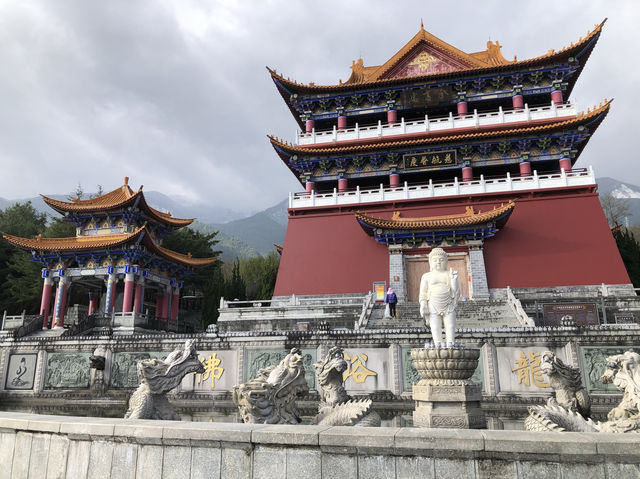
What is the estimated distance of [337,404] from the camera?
564 cm

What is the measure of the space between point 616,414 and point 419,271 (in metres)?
14.7

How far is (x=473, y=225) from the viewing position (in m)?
18.1

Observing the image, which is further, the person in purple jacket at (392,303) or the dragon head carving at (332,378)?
the person in purple jacket at (392,303)

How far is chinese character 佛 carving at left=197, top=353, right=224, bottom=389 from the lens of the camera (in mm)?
10719

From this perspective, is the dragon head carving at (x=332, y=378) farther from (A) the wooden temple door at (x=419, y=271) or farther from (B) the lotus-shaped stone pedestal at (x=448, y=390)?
(A) the wooden temple door at (x=419, y=271)

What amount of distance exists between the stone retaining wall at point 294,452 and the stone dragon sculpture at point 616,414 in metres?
1.50

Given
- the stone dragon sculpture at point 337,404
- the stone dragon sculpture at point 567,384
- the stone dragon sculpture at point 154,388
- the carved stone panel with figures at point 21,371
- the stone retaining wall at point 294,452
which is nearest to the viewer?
the stone retaining wall at point 294,452

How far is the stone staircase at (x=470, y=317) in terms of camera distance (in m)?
13.9

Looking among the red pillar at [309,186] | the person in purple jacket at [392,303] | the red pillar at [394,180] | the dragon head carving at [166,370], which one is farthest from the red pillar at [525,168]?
the dragon head carving at [166,370]

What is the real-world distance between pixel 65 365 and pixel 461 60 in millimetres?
24510

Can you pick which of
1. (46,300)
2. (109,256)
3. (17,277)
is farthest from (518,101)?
(17,277)

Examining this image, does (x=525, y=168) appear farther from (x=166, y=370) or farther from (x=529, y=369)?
(x=166, y=370)

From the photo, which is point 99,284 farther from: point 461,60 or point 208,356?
point 461,60

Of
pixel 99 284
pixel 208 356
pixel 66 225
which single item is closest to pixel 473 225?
pixel 208 356
